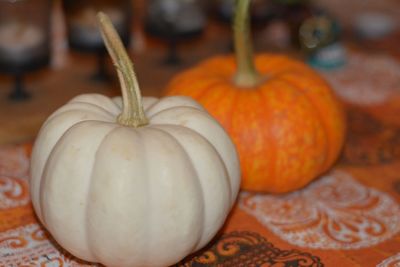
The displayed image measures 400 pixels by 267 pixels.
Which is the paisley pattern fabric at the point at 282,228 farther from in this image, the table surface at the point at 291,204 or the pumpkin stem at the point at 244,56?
the pumpkin stem at the point at 244,56

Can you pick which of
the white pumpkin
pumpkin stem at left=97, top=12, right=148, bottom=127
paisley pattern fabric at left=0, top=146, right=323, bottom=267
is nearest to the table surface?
paisley pattern fabric at left=0, top=146, right=323, bottom=267

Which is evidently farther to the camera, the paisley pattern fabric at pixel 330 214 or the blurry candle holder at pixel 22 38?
the blurry candle holder at pixel 22 38

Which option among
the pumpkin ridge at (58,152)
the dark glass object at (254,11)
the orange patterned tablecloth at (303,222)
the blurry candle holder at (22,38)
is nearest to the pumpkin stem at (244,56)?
the orange patterned tablecloth at (303,222)

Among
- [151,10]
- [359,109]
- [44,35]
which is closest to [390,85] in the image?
[359,109]

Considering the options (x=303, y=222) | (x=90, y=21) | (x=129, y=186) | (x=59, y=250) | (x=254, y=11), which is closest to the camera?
(x=129, y=186)

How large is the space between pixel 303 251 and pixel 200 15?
81 centimetres

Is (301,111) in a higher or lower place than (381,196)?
higher

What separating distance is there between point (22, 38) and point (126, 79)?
58 centimetres

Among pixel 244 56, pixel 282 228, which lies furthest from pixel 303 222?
pixel 244 56

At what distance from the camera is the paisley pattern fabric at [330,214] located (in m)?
1.02

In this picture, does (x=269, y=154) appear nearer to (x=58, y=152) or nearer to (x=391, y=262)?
(x=391, y=262)

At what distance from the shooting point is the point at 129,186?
0.81 meters

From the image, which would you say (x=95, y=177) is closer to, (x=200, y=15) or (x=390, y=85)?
(x=200, y=15)

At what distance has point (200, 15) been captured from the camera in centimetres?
162
